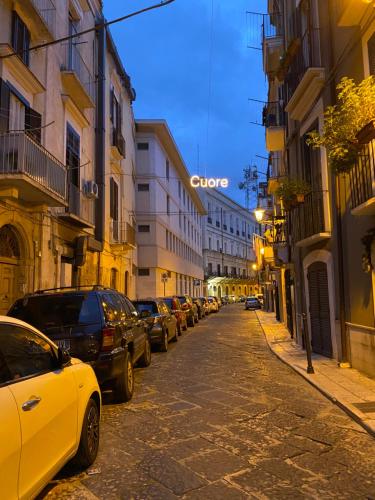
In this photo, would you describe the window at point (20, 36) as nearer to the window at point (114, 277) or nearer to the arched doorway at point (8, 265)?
the arched doorway at point (8, 265)

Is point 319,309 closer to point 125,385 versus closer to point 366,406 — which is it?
point 366,406

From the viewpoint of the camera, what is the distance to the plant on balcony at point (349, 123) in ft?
23.8

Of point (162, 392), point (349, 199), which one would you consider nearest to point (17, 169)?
point (162, 392)

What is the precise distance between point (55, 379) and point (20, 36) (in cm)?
1171

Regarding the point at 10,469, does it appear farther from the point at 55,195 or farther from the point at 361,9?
the point at 55,195

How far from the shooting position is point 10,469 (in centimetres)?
291

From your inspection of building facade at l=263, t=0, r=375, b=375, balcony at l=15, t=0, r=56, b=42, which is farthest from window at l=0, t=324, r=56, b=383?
balcony at l=15, t=0, r=56, b=42

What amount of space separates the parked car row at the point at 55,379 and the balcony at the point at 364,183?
468 cm

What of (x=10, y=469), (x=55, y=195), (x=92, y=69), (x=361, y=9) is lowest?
(x=10, y=469)

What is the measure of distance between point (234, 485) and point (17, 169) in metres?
8.83

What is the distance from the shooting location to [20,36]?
12.9m

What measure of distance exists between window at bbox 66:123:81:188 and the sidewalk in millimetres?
9804

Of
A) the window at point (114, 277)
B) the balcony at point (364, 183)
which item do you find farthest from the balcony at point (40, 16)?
the window at point (114, 277)

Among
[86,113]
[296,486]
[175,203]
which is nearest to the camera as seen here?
[296,486]
